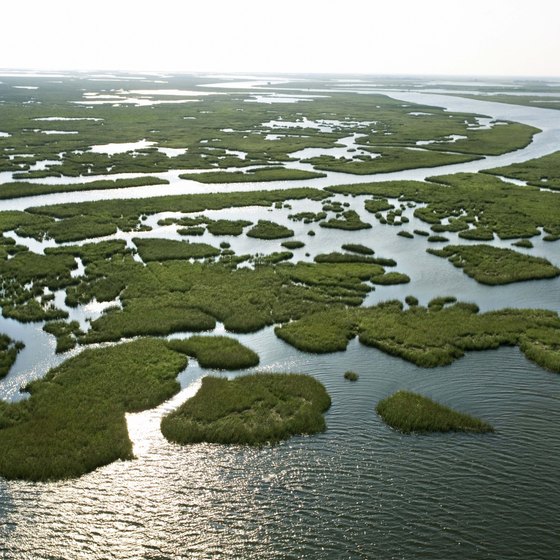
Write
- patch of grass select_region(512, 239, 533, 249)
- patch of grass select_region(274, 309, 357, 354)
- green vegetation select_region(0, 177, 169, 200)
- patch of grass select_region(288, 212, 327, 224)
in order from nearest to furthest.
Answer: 1. patch of grass select_region(274, 309, 357, 354)
2. patch of grass select_region(512, 239, 533, 249)
3. patch of grass select_region(288, 212, 327, 224)
4. green vegetation select_region(0, 177, 169, 200)

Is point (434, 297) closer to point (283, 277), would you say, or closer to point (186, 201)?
point (283, 277)

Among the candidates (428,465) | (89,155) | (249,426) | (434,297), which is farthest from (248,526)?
(89,155)

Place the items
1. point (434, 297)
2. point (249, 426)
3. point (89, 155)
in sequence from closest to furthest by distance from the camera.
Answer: point (249, 426) → point (434, 297) → point (89, 155)

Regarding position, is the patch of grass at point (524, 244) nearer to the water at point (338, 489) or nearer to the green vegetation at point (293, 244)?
the green vegetation at point (293, 244)

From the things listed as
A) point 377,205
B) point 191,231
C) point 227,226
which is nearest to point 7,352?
point 191,231

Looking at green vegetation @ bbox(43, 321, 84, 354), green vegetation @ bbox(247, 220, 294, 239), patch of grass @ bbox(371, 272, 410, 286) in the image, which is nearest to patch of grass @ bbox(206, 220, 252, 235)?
green vegetation @ bbox(247, 220, 294, 239)

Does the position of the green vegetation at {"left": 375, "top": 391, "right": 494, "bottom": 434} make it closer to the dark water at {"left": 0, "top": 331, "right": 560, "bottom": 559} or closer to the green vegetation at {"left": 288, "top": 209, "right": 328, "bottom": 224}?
the dark water at {"left": 0, "top": 331, "right": 560, "bottom": 559}
